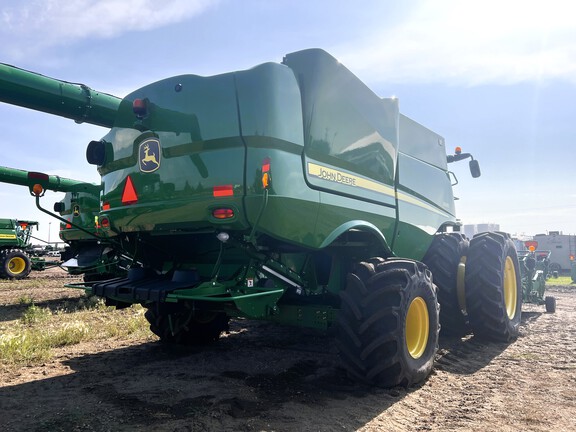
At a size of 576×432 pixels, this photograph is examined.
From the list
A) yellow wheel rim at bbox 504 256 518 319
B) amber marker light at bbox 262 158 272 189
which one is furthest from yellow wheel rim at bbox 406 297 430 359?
yellow wheel rim at bbox 504 256 518 319

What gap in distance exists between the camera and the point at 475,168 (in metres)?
7.23

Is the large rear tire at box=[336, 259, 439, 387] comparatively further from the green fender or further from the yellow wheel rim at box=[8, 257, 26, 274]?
the yellow wheel rim at box=[8, 257, 26, 274]

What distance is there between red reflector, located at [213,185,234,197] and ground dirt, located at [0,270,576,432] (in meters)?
1.59

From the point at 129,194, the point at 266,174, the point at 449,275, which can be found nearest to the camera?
the point at 266,174

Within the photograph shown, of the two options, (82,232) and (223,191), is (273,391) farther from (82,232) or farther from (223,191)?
(82,232)

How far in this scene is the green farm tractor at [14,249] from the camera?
16.9 metres

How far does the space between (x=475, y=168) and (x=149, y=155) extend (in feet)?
17.5

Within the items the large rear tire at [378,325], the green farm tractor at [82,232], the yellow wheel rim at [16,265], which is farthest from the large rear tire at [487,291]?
the yellow wheel rim at [16,265]

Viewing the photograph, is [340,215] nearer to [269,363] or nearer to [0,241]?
[269,363]

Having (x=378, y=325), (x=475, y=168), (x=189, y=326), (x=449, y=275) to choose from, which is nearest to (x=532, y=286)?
(x=475, y=168)

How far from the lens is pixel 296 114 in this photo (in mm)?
3596

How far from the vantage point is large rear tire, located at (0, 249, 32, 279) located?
16.8 m

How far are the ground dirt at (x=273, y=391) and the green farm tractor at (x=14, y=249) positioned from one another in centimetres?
1372

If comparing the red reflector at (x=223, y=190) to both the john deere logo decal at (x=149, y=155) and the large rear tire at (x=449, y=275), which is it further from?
the large rear tire at (x=449, y=275)
